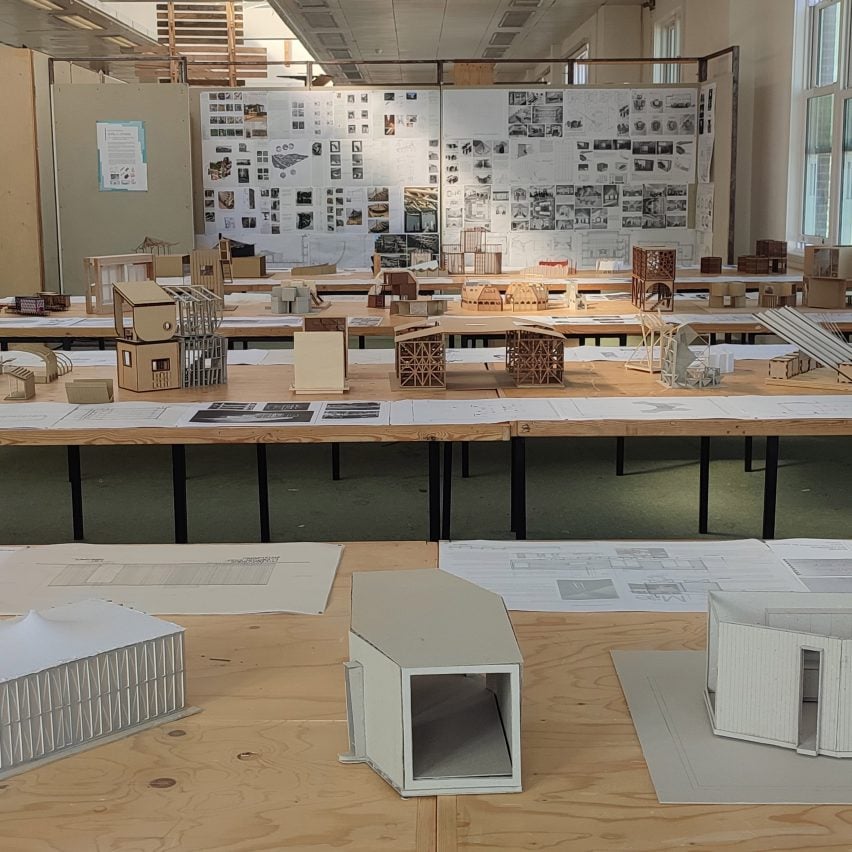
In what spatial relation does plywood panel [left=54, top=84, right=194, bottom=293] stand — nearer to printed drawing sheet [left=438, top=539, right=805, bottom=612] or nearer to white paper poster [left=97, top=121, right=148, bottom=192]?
white paper poster [left=97, top=121, right=148, bottom=192]

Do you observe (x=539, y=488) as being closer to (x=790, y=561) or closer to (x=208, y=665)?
(x=790, y=561)

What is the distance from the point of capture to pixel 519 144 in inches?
388

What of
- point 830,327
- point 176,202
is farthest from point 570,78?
point 830,327

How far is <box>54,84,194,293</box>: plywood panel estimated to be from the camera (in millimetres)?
9781

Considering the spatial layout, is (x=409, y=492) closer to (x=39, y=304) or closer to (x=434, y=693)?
(x=39, y=304)

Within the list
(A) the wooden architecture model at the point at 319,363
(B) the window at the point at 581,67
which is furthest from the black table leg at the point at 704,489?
(B) the window at the point at 581,67

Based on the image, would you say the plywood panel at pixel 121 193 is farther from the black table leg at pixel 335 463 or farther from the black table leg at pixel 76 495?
the black table leg at pixel 76 495

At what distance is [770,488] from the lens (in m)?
3.36

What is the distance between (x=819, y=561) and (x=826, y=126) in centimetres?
787

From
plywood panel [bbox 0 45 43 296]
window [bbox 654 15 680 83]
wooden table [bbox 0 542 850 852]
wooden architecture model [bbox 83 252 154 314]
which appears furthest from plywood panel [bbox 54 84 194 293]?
wooden table [bbox 0 542 850 852]

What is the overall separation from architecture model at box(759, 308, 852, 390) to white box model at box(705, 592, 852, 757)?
250 cm

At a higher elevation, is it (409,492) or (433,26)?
(433,26)

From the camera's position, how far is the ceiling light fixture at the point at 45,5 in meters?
13.1

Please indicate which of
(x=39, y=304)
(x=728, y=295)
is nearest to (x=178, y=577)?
(x=39, y=304)
